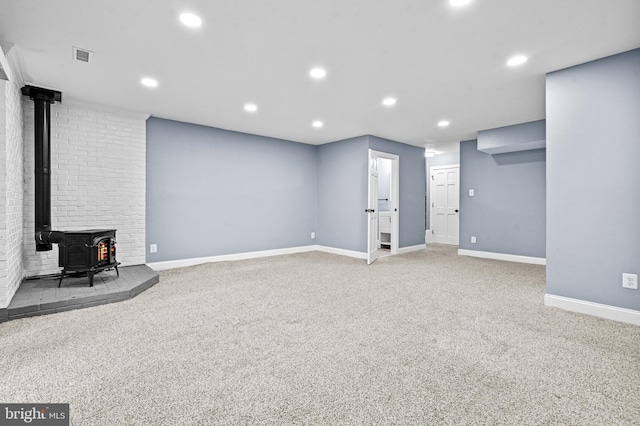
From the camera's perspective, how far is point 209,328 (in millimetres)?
2578

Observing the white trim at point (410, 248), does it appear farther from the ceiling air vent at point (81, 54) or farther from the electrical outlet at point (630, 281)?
the ceiling air vent at point (81, 54)

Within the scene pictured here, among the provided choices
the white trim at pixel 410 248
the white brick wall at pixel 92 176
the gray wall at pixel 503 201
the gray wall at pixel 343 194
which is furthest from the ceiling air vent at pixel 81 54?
the gray wall at pixel 503 201

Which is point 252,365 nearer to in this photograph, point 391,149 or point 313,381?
point 313,381

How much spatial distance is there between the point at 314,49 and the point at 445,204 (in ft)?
21.9

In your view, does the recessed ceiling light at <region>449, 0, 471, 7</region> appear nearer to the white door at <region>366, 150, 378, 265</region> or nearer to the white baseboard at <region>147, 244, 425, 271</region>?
the white door at <region>366, 150, 378, 265</region>

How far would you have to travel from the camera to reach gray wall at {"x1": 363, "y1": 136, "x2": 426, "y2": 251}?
666 cm

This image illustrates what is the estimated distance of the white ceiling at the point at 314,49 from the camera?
2162mm

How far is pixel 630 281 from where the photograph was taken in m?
2.71

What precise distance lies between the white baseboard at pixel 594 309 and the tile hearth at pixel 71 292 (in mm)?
4475

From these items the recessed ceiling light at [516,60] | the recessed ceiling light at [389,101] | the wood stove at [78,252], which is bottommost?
the wood stove at [78,252]

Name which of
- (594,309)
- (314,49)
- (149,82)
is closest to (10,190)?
(149,82)

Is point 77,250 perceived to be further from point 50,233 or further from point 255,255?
point 255,255

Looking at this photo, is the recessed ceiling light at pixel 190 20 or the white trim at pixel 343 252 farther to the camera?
the white trim at pixel 343 252

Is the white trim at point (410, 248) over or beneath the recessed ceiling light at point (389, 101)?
beneath
